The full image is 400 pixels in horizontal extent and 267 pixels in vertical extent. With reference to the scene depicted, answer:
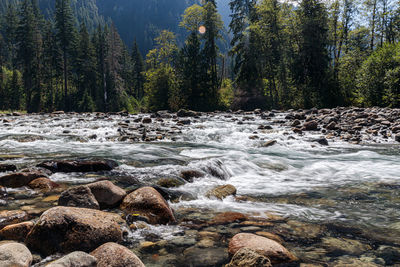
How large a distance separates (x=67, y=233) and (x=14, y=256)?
0.42 metres

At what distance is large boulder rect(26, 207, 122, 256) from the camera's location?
7.25ft

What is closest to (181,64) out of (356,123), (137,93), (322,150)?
(356,123)

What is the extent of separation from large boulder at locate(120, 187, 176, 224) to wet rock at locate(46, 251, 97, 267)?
3.51 ft

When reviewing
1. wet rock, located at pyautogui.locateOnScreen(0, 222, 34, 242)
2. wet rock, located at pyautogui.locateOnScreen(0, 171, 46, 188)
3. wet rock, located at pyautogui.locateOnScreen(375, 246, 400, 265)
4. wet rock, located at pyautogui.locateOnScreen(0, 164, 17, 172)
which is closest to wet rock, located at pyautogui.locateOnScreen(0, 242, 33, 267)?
wet rock, located at pyautogui.locateOnScreen(0, 222, 34, 242)

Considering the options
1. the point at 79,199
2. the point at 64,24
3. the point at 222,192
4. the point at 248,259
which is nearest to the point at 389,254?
the point at 248,259

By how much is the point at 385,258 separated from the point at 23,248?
296 cm

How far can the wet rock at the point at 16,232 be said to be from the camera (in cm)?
235

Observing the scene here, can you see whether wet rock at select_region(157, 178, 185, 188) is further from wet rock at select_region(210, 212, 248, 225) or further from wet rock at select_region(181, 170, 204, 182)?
wet rock at select_region(210, 212, 248, 225)

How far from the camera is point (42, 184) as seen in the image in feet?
12.7

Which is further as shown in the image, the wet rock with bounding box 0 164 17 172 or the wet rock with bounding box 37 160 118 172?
the wet rock with bounding box 37 160 118 172

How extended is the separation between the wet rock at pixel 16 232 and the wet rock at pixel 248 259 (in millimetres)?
1847

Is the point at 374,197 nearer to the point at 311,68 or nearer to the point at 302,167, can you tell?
the point at 302,167

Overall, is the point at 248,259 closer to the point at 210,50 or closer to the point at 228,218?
the point at 228,218

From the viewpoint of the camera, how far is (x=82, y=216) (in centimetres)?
243
